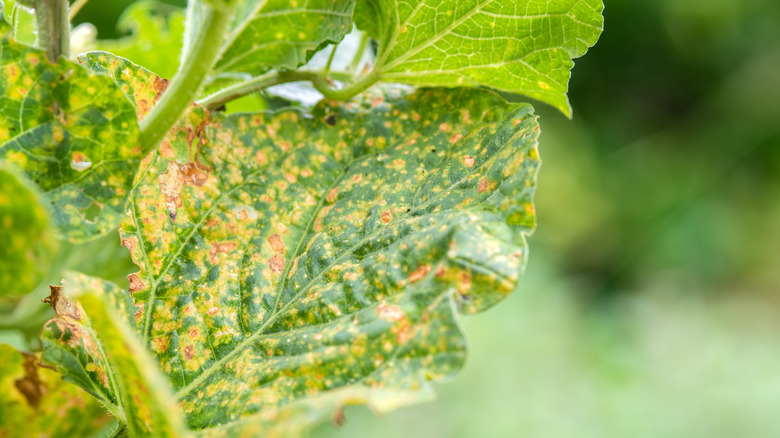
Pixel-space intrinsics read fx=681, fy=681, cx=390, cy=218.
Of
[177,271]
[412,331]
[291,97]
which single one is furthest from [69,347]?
[291,97]

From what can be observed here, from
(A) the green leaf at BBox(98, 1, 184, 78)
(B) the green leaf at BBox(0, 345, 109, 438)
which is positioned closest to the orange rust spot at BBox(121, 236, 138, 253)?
(B) the green leaf at BBox(0, 345, 109, 438)

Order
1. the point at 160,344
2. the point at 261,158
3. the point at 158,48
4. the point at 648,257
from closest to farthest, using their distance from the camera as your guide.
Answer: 1. the point at 160,344
2. the point at 261,158
3. the point at 158,48
4. the point at 648,257

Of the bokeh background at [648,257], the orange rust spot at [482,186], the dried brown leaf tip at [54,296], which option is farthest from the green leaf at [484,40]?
the bokeh background at [648,257]

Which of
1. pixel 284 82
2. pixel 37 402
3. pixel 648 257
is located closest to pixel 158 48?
pixel 284 82

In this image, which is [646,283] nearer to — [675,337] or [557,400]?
[675,337]

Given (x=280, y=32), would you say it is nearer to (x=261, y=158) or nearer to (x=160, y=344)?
(x=261, y=158)

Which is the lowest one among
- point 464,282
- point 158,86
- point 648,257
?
point 648,257

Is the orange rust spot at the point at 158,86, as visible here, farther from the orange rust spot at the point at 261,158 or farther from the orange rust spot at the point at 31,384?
the orange rust spot at the point at 31,384
